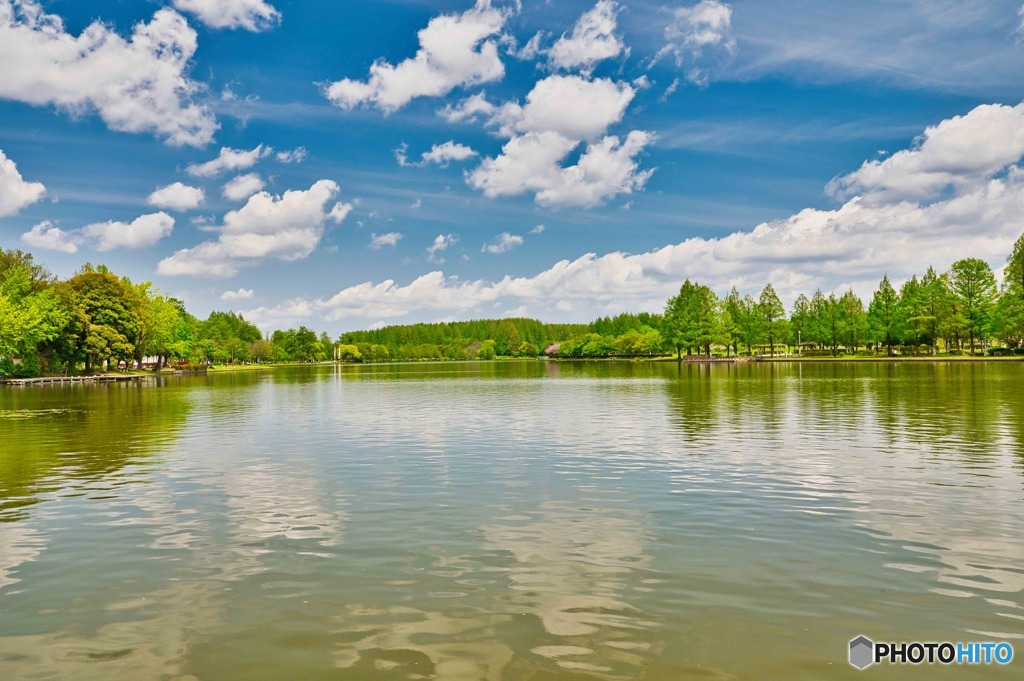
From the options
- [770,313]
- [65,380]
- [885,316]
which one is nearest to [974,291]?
[885,316]

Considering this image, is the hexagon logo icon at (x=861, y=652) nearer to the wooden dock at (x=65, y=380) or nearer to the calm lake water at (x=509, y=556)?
the calm lake water at (x=509, y=556)

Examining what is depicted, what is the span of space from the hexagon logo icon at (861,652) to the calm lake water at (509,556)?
0.69 feet

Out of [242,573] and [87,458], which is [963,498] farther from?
[87,458]

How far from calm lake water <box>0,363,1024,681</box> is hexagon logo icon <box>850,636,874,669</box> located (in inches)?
8.3

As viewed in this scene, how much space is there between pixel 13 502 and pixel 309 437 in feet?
51.5

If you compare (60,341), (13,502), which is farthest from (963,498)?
(60,341)

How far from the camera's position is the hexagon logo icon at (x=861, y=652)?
901 centimetres

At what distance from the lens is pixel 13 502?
1961 centimetres

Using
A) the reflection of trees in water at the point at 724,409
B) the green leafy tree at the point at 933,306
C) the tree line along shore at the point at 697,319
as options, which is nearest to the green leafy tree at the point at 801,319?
the tree line along shore at the point at 697,319

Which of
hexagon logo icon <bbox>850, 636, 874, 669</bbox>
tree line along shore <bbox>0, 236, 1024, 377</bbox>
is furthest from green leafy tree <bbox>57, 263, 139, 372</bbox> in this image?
hexagon logo icon <bbox>850, 636, 874, 669</bbox>

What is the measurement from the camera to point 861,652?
30.5 ft

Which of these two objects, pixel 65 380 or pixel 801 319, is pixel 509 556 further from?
pixel 801 319

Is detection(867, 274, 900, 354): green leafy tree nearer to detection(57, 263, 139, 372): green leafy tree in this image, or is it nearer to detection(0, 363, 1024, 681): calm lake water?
detection(0, 363, 1024, 681): calm lake water

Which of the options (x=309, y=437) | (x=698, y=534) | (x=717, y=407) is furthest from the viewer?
(x=717, y=407)
